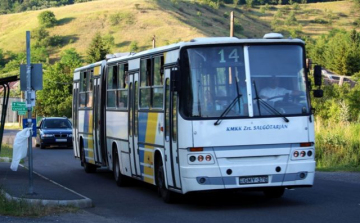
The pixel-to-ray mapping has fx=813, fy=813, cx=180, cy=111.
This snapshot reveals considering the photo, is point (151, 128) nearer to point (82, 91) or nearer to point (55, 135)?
point (82, 91)

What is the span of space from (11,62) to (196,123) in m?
119

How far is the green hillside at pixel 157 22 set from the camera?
14000 centimetres

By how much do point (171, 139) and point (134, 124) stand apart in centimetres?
322

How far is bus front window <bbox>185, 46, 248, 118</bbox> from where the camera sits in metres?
14.5

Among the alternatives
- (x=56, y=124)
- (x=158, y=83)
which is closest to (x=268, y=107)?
(x=158, y=83)

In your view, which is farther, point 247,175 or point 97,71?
Result: point 97,71

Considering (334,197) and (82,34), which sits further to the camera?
(82,34)

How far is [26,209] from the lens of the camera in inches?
563

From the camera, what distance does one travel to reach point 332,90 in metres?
A: 47.4

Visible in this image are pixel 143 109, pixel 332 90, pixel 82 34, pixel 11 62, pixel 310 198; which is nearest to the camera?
pixel 310 198

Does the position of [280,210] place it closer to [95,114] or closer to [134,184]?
[134,184]

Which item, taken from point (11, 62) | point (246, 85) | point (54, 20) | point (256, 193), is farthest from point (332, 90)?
point (54, 20)

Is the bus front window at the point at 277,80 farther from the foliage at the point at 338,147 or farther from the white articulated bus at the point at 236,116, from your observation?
the foliage at the point at 338,147

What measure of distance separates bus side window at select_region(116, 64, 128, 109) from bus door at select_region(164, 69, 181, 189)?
12.3ft
